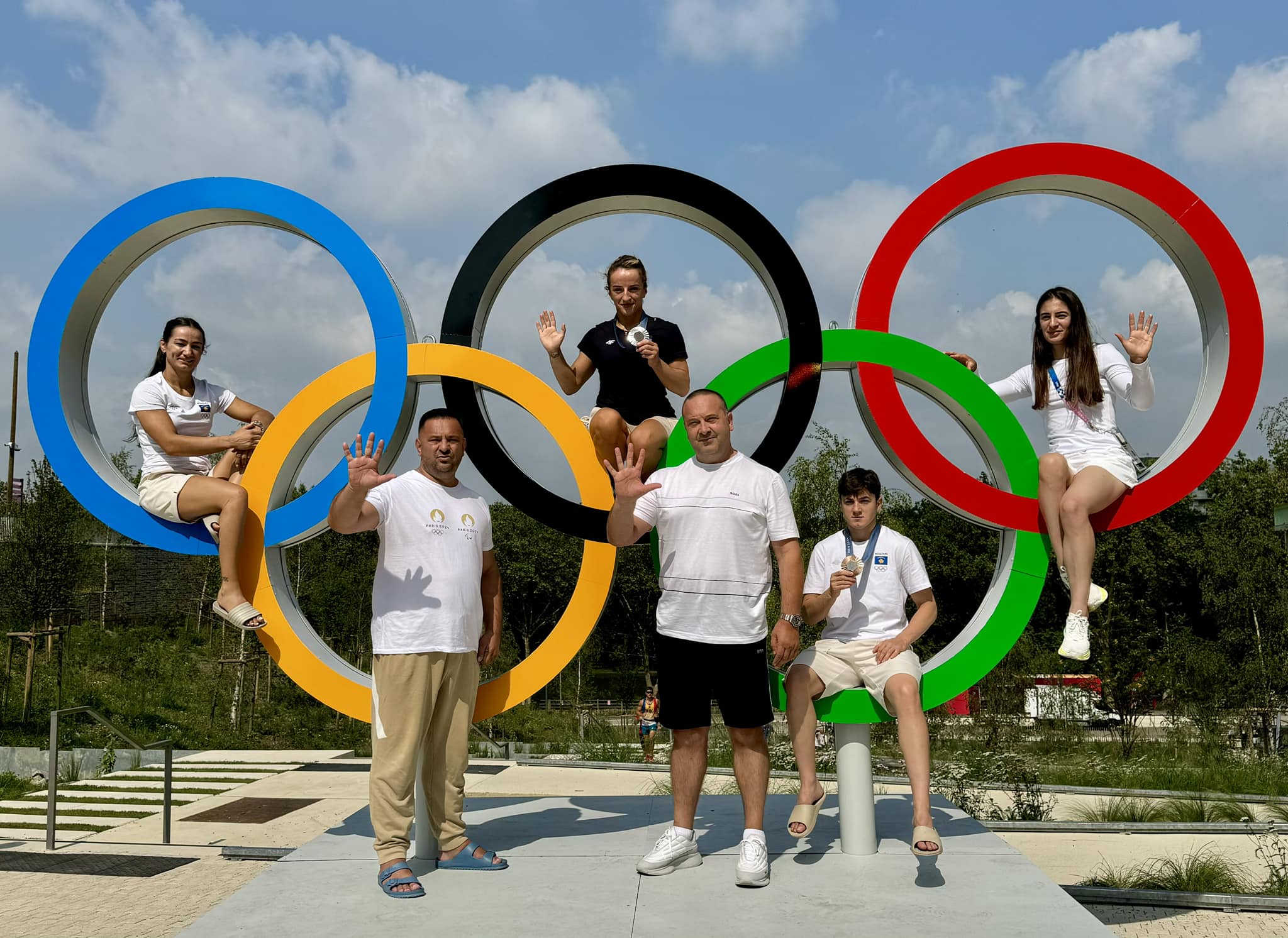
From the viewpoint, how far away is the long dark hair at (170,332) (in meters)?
5.98

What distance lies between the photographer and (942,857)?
5.32m

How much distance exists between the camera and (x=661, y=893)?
4.66 metres

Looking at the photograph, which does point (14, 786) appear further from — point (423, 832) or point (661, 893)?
point (661, 893)

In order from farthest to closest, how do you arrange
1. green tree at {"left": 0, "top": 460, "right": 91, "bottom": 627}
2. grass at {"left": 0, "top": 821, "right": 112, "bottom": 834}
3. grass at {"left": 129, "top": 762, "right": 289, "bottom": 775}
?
green tree at {"left": 0, "top": 460, "right": 91, "bottom": 627}, grass at {"left": 129, "top": 762, "right": 289, "bottom": 775}, grass at {"left": 0, "top": 821, "right": 112, "bottom": 834}

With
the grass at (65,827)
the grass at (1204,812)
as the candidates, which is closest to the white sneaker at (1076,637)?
the grass at (1204,812)

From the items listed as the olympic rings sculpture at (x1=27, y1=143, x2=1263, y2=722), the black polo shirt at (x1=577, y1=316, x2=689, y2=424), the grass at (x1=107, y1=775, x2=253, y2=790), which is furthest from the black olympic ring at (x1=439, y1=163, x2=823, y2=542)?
the grass at (x1=107, y1=775, x2=253, y2=790)

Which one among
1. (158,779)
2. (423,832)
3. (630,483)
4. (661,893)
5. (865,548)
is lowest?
(158,779)

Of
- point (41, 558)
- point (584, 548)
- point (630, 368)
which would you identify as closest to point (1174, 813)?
point (584, 548)

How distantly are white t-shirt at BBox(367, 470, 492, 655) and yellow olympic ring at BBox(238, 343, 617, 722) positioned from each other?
70 cm

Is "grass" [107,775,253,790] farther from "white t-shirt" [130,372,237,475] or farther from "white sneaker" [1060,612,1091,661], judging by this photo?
"white sneaker" [1060,612,1091,661]

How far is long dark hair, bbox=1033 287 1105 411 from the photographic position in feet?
18.6

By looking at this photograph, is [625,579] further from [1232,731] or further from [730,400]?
[730,400]

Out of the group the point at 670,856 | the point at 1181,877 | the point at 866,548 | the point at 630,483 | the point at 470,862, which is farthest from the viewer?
the point at 1181,877

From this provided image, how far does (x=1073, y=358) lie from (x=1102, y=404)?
0.98ft
